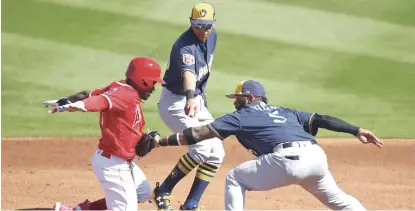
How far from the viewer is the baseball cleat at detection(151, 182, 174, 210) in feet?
28.1

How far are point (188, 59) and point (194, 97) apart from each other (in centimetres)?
41

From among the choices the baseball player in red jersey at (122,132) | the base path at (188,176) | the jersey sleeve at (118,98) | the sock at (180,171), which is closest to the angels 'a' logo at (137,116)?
the baseball player in red jersey at (122,132)

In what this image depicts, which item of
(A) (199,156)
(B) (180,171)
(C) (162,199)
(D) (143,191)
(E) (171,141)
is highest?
(E) (171,141)

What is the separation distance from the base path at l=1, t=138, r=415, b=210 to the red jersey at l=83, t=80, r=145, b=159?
76.2 inches

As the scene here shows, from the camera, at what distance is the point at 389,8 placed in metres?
15.9

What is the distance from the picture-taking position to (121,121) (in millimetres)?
7141

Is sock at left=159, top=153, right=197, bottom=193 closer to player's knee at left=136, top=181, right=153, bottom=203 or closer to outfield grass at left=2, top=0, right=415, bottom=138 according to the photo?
player's knee at left=136, top=181, right=153, bottom=203

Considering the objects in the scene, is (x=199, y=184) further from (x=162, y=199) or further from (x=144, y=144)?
(x=144, y=144)

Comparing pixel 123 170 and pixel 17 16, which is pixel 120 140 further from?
pixel 17 16

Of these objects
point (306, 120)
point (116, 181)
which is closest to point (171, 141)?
point (116, 181)

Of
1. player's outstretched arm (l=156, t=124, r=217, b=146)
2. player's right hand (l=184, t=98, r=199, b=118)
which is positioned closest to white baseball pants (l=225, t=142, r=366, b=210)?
player's outstretched arm (l=156, t=124, r=217, b=146)

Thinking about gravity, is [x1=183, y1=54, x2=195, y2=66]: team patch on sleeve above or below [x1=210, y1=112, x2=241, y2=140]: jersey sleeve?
above

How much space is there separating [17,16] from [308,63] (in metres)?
5.44

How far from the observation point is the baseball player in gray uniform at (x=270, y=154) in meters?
7.13
